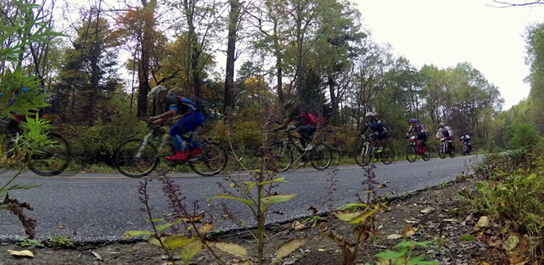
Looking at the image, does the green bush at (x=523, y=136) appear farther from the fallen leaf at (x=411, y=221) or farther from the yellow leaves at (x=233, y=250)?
the yellow leaves at (x=233, y=250)

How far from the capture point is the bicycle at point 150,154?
7.62m

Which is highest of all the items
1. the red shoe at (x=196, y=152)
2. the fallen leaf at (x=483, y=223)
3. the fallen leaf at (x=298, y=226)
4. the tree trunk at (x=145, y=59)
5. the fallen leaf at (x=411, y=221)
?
the tree trunk at (x=145, y=59)

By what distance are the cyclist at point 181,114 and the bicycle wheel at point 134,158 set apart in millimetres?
366

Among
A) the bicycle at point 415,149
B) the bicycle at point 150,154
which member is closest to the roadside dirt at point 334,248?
the bicycle at point 150,154

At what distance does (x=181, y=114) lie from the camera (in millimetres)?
7578

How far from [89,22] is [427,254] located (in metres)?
21.0

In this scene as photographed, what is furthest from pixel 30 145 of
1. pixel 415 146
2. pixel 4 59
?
pixel 415 146

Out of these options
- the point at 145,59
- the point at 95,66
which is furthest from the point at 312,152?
the point at 95,66

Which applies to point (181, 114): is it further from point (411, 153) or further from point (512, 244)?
point (411, 153)

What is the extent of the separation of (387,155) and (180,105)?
8.99 metres

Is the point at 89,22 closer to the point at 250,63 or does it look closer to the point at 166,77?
the point at 166,77

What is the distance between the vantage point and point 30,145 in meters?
1.17

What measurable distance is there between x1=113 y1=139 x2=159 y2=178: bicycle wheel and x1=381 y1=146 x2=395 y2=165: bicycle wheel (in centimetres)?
890

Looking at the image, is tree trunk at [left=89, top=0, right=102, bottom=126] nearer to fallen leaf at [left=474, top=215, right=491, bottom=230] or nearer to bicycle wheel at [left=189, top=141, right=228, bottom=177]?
bicycle wheel at [left=189, top=141, right=228, bottom=177]
